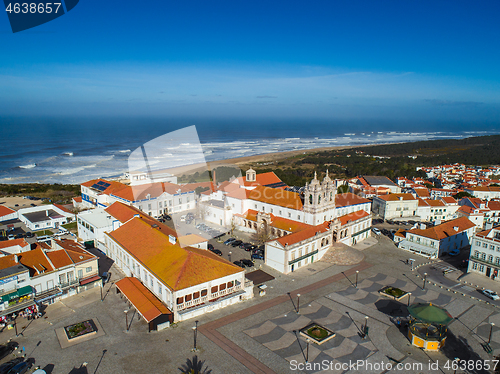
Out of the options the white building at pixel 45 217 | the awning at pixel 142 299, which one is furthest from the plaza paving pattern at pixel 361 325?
the white building at pixel 45 217

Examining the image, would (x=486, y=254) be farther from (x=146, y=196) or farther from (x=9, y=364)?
(x=146, y=196)

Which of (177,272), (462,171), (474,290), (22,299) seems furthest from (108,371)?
(462,171)

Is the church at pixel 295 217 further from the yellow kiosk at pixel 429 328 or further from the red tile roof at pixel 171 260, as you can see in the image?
the yellow kiosk at pixel 429 328

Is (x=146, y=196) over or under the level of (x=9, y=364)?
over

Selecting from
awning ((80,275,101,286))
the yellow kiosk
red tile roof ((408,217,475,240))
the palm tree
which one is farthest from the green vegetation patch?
red tile roof ((408,217,475,240))

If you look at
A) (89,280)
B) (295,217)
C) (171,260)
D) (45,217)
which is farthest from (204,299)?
(45,217)

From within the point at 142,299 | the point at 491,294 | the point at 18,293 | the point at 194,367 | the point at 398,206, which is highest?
the point at 18,293
